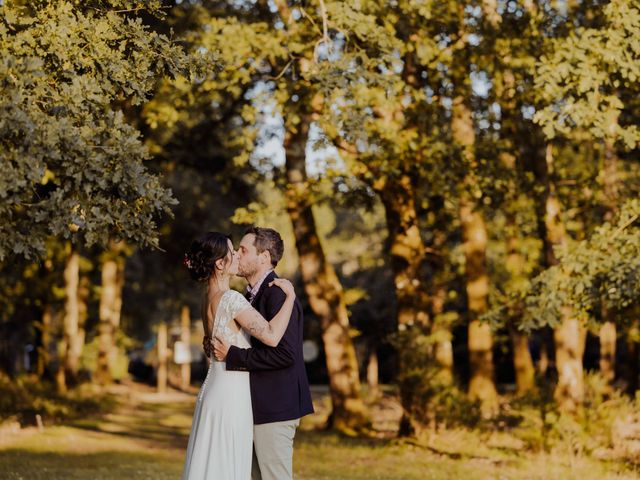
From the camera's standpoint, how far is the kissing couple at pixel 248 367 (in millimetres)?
6516

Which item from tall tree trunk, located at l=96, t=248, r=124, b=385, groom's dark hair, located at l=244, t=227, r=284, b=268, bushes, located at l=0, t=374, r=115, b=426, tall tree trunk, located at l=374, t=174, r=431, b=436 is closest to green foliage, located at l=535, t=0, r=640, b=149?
tall tree trunk, located at l=374, t=174, r=431, b=436

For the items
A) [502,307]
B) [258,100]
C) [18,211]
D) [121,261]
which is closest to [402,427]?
[502,307]

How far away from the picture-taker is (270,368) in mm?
6508

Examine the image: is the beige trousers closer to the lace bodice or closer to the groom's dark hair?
the lace bodice

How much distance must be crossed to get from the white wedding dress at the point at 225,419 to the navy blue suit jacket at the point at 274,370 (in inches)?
3.4

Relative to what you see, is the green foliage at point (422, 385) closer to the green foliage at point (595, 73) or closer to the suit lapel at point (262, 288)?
the green foliage at point (595, 73)

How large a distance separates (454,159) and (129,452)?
7865 mm

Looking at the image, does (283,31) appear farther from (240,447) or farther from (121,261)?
(121,261)

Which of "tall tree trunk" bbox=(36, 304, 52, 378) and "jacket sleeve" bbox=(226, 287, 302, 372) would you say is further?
"tall tree trunk" bbox=(36, 304, 52, 378)

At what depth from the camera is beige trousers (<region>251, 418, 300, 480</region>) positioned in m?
6.60

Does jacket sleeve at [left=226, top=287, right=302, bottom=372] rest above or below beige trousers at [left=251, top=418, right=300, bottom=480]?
above

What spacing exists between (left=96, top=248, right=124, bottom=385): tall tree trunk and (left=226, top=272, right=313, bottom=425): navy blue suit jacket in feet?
77.3

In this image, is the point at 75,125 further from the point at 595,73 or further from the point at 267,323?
the point at 595,73

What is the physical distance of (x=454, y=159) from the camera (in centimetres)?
1719
